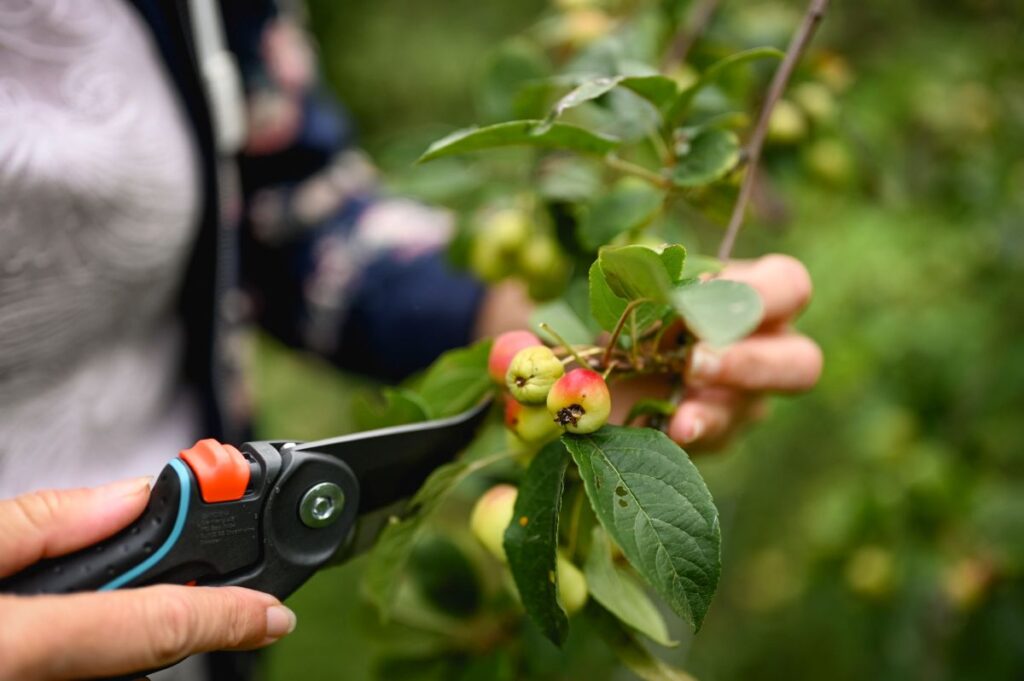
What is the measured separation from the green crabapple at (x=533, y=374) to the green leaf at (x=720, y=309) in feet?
0.36

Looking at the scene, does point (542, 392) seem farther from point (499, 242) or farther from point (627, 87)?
point (499, 242)

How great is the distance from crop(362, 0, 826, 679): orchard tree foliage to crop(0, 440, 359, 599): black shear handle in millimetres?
48

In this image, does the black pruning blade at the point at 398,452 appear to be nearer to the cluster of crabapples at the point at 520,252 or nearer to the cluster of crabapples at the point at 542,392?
the cluster of crabapples at the point at 542,392

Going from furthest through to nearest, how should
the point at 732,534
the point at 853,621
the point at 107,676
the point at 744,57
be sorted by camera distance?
the point at 732,534 → the point at 853,621 → the point at 744,57 → the point at 107,676

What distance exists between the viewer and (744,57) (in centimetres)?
57

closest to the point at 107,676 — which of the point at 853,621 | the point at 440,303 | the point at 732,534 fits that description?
the point at 440,303

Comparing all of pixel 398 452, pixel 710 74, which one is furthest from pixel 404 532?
pixel 710 74

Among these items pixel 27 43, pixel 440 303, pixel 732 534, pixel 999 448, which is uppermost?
pixel 27 43

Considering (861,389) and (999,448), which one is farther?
(861,389)

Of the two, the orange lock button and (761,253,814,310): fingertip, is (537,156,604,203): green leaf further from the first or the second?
the orange lock button

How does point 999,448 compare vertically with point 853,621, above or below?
above

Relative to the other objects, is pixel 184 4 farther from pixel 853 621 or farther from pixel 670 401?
pixel 853 621

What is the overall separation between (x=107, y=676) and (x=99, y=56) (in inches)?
20.7

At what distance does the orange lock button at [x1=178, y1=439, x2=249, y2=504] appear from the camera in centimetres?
45
